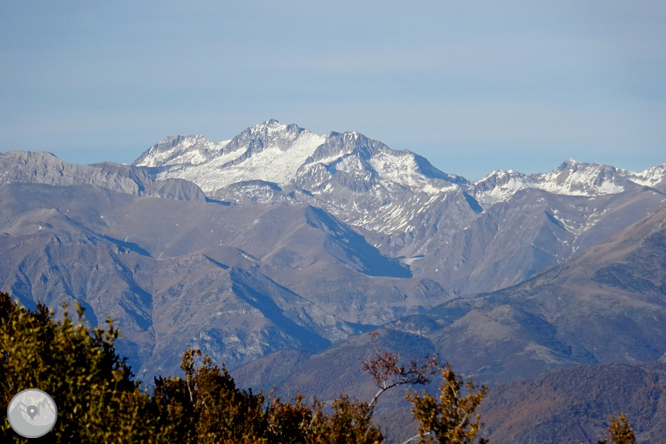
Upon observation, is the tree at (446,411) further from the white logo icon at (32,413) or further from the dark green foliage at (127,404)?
the white logo icon at (32,413)

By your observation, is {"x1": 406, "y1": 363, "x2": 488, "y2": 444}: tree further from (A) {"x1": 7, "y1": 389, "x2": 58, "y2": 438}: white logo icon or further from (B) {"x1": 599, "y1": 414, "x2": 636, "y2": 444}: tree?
(A) {"x1": 7, "y1": 389, "x2": 58, "y2": 438}: white logo icon

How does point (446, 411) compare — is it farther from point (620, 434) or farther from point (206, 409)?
point (620, 434)

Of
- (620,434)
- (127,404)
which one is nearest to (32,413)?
(127,404)

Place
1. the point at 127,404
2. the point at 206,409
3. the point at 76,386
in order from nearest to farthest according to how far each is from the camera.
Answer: the point at 127,404 → the point at 76,386 → the point at 206,409

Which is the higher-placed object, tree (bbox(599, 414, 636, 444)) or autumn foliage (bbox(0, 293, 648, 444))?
autumn foliage (bbox(0, 293, 648, 444))

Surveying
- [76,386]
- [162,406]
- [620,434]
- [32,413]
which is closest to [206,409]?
[162,406]

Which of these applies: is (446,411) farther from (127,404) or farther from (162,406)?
(127,404)

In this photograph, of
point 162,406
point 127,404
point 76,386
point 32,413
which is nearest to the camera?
point 32,413

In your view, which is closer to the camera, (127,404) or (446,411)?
(127,404)

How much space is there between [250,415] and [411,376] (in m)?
12.0

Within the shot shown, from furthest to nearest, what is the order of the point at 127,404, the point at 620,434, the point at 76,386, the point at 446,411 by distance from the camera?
the point at 620,434
the point at 446,411
the point at 76,386
the point at 127,404

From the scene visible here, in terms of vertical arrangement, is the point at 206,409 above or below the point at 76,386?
below

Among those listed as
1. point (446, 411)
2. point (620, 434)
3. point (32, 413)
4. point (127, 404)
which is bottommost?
point (620, 434)

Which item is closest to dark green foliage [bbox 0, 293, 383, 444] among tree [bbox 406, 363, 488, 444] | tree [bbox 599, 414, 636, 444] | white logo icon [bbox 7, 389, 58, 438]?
white logo icon [bbox 7, 389, 58, 438]
